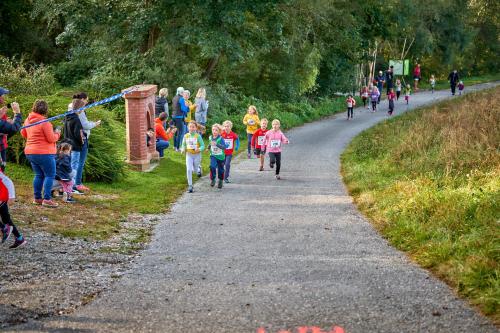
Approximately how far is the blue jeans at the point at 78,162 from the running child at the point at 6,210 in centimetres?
414

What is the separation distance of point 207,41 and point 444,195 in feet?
44.3

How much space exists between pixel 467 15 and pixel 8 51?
33.8 meters

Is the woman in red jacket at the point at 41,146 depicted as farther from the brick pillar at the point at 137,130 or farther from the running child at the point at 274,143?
the running child at the point at 274,143

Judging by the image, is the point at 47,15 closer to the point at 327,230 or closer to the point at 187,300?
the point at 327,230

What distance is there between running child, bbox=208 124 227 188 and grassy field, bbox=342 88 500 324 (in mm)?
2678

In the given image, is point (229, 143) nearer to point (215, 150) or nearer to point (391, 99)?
point (215, 150)

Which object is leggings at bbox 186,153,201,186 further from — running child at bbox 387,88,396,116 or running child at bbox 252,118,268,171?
running child at bbox 387,88,396,116

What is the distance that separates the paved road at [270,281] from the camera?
6395 mm

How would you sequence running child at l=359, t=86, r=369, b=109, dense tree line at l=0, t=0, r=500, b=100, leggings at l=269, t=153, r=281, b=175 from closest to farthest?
leggings at l=269, t=153, r=281, b=175
dense tree line at l=0, t=0, r=500, b=100
running child at l=359, t=86, r=369, b=109

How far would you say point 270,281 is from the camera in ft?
25.2

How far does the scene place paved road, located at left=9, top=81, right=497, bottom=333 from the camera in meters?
6.39

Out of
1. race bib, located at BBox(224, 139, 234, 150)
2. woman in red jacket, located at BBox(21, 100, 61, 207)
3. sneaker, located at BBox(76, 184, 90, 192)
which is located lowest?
sneaker, located at BBox(76, 184, 90, 192)

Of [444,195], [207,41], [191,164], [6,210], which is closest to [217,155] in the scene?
[191,164]

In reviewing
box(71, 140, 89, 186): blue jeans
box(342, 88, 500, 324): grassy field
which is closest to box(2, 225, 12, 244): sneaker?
box(71, 140, 89, 186): blue jeans
